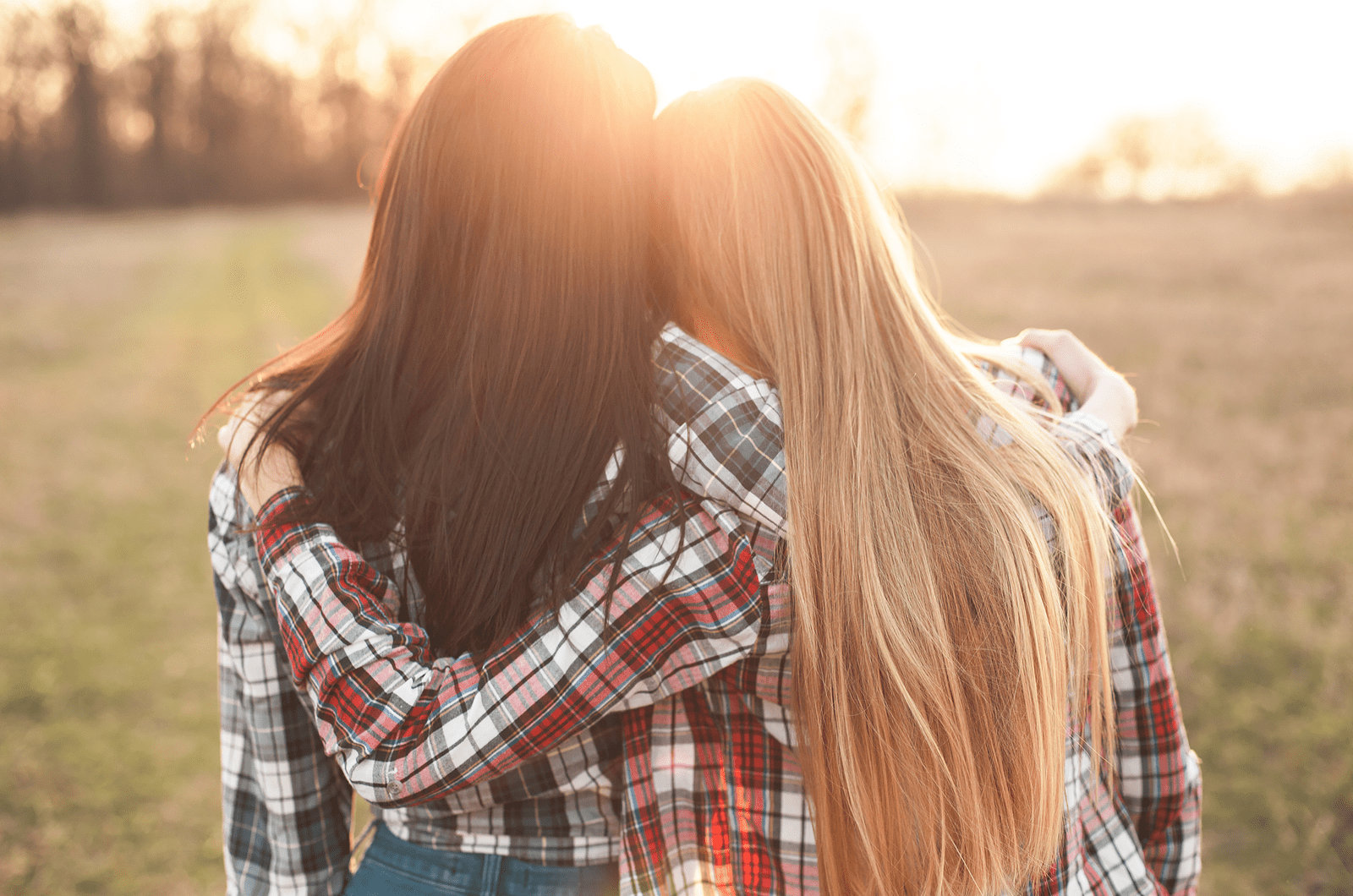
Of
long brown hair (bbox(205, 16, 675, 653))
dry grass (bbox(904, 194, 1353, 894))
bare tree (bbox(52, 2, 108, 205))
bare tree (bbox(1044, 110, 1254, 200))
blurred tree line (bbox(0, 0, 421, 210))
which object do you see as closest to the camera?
long brown hair (bbox(205, 16, 675, 653))

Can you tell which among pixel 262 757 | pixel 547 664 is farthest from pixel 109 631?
pixel 547 664

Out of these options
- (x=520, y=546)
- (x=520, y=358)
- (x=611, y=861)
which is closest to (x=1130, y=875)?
(x=611, y=861)

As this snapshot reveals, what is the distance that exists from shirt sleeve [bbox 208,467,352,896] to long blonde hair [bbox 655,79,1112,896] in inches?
36.5

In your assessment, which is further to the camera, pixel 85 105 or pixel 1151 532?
pixel 85 105

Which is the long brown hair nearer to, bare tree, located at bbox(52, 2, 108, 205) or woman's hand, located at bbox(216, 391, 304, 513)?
woman's hand, located at bbox(216, 391, 304, 513)

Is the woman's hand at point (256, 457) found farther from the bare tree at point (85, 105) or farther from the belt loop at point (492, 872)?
the bare tree at point (85, 105)

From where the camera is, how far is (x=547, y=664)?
1.08 metres

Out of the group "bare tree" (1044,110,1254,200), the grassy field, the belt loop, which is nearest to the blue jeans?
the belt loop

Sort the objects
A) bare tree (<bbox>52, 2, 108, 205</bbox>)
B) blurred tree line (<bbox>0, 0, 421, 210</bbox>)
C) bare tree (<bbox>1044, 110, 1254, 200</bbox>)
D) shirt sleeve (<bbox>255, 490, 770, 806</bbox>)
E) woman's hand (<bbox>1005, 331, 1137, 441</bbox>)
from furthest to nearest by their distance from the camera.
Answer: blurred tree line (<bbox>0, 0, 421, 210</bbox>)
bare tree (<bbox>52, 2, 108, 205</bbox>)
bare tree (<bbox>1044, 110, 1254, 200</bbox>)
woman's hand (<bbox>1005, 331, 1137, 441</bbox>)
shirt sleeve (<bbox>255, 490, 770, 806</bbox>)

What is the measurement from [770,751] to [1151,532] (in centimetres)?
467

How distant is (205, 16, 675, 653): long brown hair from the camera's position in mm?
1205

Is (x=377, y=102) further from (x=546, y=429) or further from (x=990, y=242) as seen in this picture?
(x=546, y=429)

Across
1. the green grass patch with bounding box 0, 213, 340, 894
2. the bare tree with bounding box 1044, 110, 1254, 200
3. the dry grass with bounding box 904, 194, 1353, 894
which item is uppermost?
the bare tree with bounding box 1044, 110, 1254, 200

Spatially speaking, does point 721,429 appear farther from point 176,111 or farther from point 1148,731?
point 176,111
